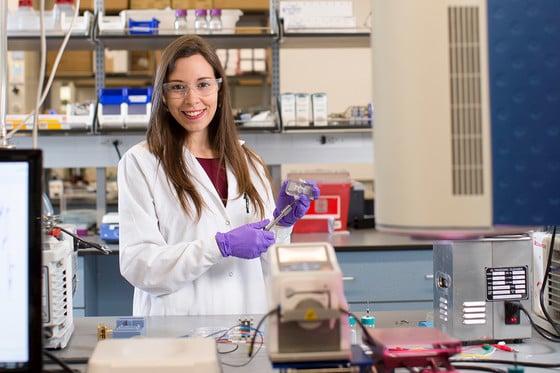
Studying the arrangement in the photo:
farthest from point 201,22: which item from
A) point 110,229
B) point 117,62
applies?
A: point 117,62

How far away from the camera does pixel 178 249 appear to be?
173cm

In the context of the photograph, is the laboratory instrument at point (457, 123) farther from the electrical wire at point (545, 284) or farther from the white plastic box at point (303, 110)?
the white plastic box at point (303, 110)

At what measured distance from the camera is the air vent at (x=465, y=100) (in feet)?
2.82

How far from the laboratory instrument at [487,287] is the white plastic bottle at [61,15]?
8.54 feet

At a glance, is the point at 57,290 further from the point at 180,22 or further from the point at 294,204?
the point at 180,22

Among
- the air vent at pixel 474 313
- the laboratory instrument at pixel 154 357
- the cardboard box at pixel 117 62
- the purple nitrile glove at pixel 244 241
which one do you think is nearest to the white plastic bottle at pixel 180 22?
the purple nitrile glove at pixel 244 241

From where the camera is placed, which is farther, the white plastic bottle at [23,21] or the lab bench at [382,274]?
the white plastic bottle at [23,21]

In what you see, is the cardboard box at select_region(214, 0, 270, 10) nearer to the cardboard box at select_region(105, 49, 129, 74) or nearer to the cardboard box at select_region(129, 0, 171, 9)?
the cardboard box at select_region(129, 0, 171, 9)

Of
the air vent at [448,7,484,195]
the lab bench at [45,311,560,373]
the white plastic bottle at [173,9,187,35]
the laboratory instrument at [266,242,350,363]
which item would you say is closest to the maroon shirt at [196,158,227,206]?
the lab bench at [45,311,560,373]

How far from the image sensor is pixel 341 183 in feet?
11.2

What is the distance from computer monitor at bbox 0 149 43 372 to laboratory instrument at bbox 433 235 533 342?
870mm

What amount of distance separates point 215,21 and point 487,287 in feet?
7.74

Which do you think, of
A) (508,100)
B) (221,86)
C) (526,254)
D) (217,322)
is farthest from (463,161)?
(221,86)

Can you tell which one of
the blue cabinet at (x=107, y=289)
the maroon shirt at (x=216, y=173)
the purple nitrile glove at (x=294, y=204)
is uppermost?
the maroon shirt at (x=216, y=173)
